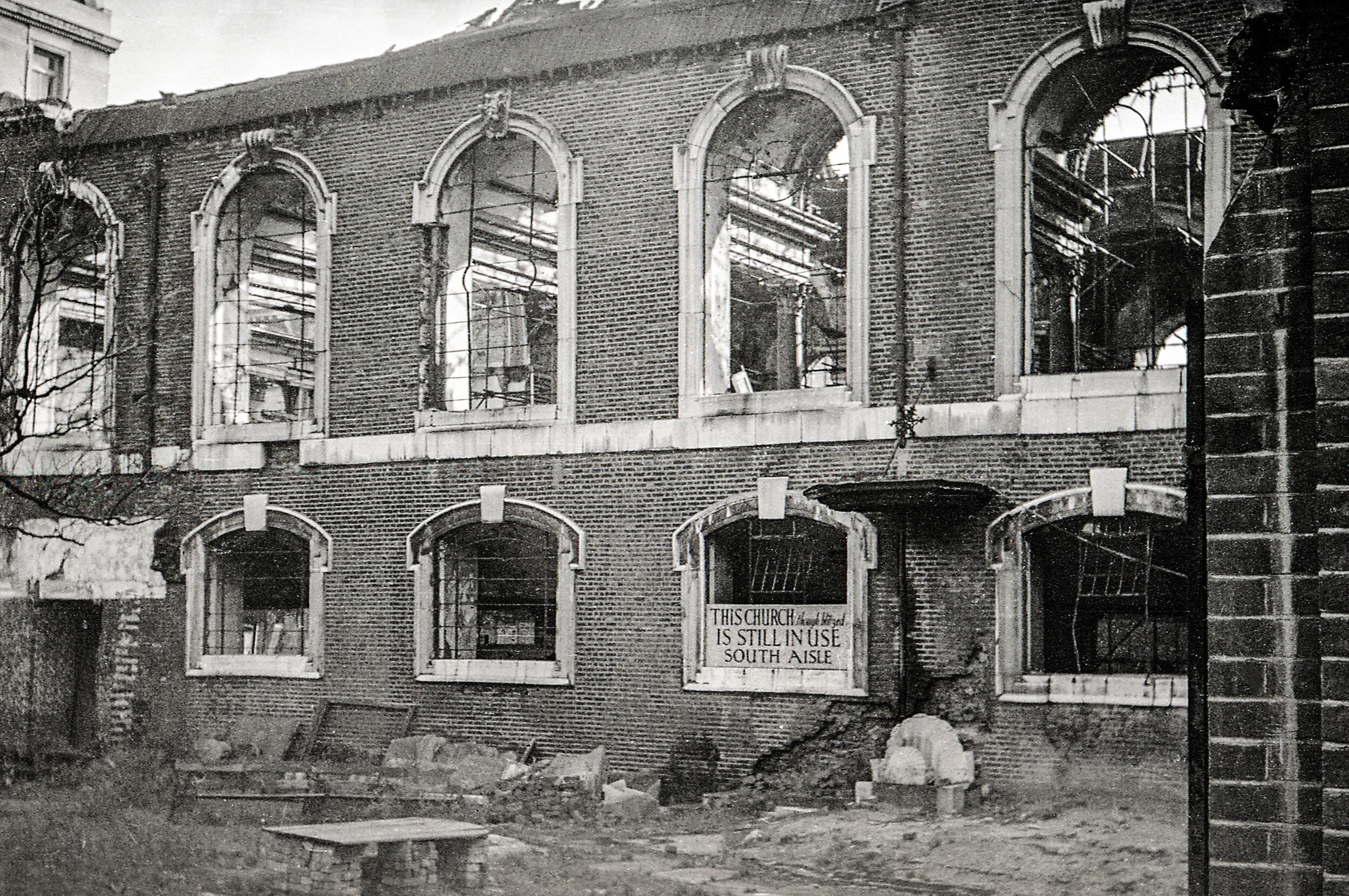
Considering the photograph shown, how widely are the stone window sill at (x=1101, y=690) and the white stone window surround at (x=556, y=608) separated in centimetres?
525

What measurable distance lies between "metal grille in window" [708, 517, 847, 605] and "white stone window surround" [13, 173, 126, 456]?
31.2 feet

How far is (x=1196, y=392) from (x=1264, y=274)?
57cm

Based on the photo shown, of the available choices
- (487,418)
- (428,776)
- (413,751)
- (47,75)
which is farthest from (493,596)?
(47,75)

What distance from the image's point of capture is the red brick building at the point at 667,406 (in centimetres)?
1653

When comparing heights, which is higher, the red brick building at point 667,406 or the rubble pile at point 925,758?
the red brick building at point 667,406

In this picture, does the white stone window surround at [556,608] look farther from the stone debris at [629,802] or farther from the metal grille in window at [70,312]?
the metal grille in window at [70,312]

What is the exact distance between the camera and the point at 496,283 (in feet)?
84.0

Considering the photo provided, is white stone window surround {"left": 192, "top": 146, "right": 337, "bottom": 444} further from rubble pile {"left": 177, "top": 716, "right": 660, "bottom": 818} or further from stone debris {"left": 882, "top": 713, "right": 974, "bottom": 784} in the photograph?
stone debris {"left": 882, "top": 713, "right": 974, "bottom": 784}

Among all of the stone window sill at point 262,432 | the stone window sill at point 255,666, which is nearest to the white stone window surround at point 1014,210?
the stone window sill at point 262,432

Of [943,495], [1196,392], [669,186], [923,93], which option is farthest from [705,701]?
[1196,392]

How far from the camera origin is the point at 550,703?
19.1 metres

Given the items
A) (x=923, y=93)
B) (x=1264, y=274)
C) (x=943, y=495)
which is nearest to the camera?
(x=1264, y=274)

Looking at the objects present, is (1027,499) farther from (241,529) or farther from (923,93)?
(241,529)

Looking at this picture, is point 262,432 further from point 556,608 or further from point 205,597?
point 556,608
